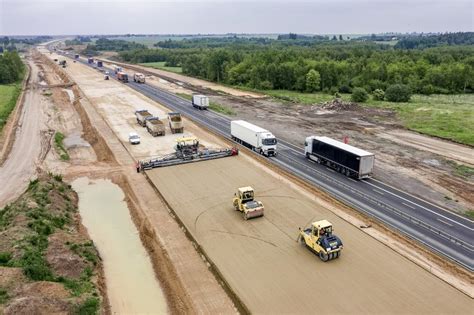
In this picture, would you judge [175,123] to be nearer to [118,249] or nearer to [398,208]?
[118,249]

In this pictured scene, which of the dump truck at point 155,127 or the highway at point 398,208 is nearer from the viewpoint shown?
the highway at point 398,208

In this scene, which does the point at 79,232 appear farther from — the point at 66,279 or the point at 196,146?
the point at 196,146

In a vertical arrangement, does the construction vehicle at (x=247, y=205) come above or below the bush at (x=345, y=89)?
below

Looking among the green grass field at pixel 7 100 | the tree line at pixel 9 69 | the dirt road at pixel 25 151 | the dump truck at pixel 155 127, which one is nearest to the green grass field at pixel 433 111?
the dump truck at pixel 155 127

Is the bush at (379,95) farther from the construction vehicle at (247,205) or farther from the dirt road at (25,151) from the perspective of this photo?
the dirt road at (25,151)

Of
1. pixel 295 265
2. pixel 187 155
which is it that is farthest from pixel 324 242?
pixel 187 155

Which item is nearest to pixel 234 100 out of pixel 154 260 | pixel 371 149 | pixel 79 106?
pixel 79 106
